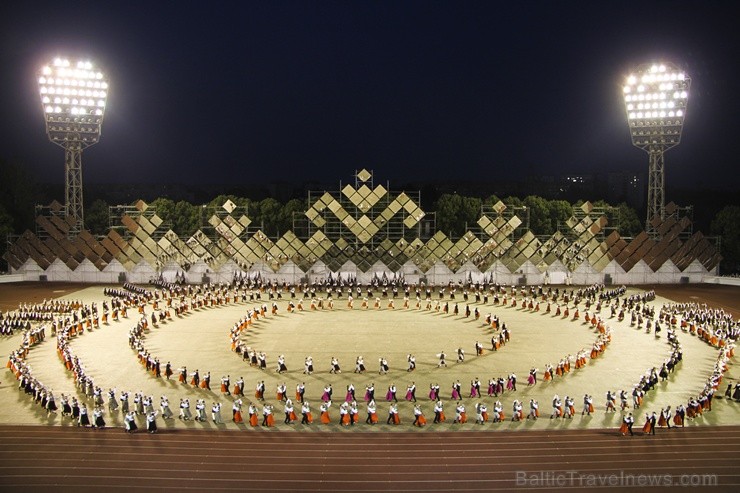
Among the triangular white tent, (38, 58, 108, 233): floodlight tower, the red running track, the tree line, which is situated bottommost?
the red running track

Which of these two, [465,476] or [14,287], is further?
[14,287]

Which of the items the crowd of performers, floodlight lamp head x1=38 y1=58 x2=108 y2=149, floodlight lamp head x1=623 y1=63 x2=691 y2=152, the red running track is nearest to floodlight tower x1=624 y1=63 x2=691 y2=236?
floodlight lamp head x1=623 y1=63 x2=691 y2=152

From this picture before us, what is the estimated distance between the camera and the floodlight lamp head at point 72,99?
44.8 meters

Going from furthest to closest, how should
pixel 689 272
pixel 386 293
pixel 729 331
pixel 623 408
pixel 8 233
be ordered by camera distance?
pixel 8 233
pixel 689 272
pixel 386 293
pixel 729 331
pixel 623 408

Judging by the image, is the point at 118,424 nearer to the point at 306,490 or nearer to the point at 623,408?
the point at 306,490

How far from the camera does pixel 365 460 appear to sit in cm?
1348

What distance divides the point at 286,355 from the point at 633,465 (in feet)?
43.8

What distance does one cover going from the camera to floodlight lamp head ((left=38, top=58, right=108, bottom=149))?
1762 inches

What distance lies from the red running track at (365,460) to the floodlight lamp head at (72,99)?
36.7 meters

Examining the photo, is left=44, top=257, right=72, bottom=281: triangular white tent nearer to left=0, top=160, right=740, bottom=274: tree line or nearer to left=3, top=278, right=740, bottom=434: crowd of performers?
left=0, top=160, right=740, bottom=274: tree line

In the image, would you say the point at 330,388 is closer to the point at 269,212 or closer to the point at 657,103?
the point at 657,103

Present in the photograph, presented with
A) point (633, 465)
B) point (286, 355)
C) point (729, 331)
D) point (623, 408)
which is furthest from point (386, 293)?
point (633, 465)

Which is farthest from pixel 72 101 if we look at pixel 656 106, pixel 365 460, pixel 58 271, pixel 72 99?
pixel 656 106

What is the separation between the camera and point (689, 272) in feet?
148
